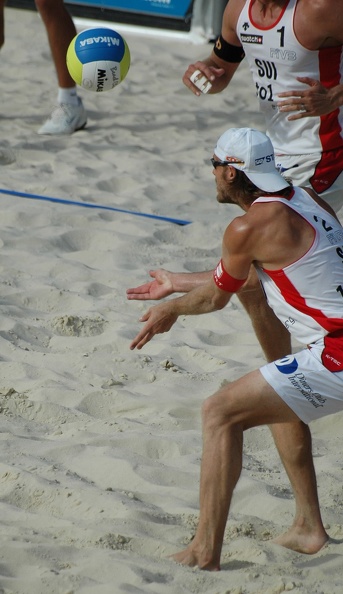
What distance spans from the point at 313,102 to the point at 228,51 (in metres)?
0.81

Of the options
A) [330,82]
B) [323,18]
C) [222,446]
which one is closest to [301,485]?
→ [222,446]

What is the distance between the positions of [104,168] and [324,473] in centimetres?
412

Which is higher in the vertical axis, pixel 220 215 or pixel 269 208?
pixel 269 208

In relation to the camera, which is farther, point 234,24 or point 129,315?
point 129,315

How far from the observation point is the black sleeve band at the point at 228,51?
14.9ft

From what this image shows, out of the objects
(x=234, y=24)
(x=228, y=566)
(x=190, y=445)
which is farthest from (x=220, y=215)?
(x=228, y=566)

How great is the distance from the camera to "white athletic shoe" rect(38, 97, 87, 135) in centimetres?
790

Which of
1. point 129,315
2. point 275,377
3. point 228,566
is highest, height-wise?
point 275,377

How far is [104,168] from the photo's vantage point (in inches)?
291

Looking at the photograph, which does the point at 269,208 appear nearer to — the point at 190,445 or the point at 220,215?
the point at 190,445

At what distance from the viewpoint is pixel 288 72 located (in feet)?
13.6

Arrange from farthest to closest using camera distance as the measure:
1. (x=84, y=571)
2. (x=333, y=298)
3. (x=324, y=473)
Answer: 1. (x=324, y=473)
2. (x=333, y=298)
3. (x=84, y=571)

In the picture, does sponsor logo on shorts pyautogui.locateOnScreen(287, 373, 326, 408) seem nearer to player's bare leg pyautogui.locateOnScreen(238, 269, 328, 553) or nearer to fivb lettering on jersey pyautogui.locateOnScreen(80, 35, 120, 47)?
player's bare leg pyautogui.locateOnScreen(238, 269, 328, 553)

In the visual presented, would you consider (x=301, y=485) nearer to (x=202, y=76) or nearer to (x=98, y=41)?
(x=202, y=76)
